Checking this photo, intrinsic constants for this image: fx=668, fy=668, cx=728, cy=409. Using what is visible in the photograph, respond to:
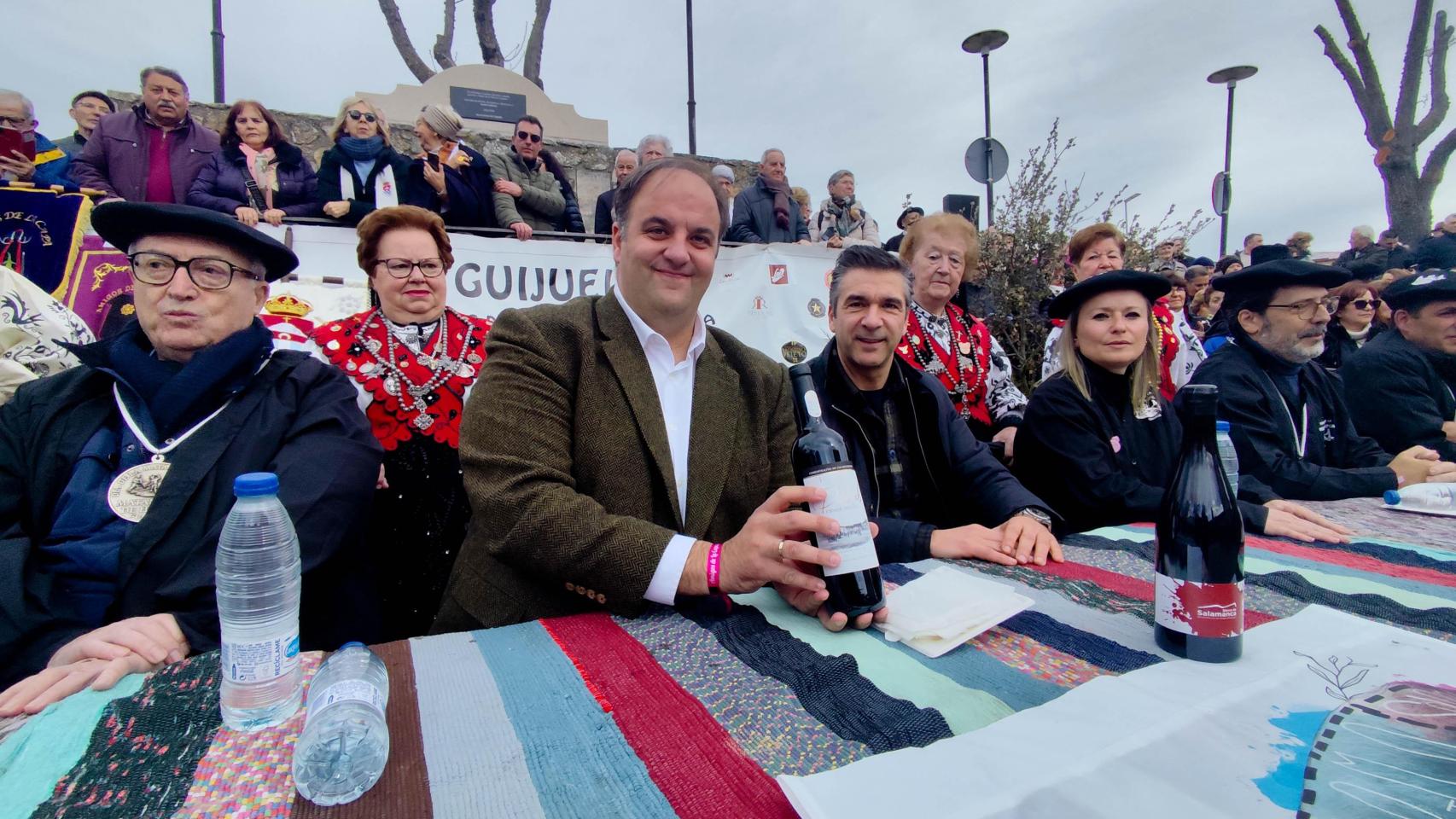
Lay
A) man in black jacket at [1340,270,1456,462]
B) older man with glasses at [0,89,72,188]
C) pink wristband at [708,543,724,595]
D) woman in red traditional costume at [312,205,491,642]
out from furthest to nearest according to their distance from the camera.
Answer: older man with glasses at [0,89,72,188]
man in black jacket at [1340,270,1456,462]
woman in red traditional costume at [312,205,491,642]
pink wristband at [708,543,724,595]

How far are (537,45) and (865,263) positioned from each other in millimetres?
18944

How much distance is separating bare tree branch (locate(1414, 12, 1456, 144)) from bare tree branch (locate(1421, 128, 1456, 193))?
39 cm

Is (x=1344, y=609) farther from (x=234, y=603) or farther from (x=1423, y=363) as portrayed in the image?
(x=1423, y=363)

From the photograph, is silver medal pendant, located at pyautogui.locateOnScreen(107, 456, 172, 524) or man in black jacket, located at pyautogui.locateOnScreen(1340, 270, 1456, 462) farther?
man in black jacket, located at pyautogui.locateOnScreen(1340, 270, 1456, 462)

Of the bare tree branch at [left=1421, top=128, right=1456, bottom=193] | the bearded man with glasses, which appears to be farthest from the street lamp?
the bearded man with glasses

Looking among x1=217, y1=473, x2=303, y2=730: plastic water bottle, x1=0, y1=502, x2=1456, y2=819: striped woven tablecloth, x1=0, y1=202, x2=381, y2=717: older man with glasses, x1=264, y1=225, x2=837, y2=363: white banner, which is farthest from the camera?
x1=264, y1=225, x2=837, y2=363: white banner

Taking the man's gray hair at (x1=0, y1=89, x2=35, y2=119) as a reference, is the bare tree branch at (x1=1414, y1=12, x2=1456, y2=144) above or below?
above

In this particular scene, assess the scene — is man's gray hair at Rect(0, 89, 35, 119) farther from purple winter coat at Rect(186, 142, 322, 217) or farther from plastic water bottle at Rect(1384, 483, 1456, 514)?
plastic water bottle at Rect(1384, 483, 1456, 514)

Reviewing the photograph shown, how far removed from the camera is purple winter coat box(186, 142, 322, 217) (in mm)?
5111

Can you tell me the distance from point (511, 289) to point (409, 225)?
2.50m

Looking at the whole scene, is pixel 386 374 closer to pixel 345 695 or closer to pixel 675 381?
pixel 675 381

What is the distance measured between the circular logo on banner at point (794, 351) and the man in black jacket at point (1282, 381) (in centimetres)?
330

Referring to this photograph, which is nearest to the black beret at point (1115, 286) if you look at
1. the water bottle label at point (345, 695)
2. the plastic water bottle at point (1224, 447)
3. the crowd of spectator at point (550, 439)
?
the crowd of spectator at point (550, 439)

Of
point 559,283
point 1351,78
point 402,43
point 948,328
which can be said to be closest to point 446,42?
point 402,43
